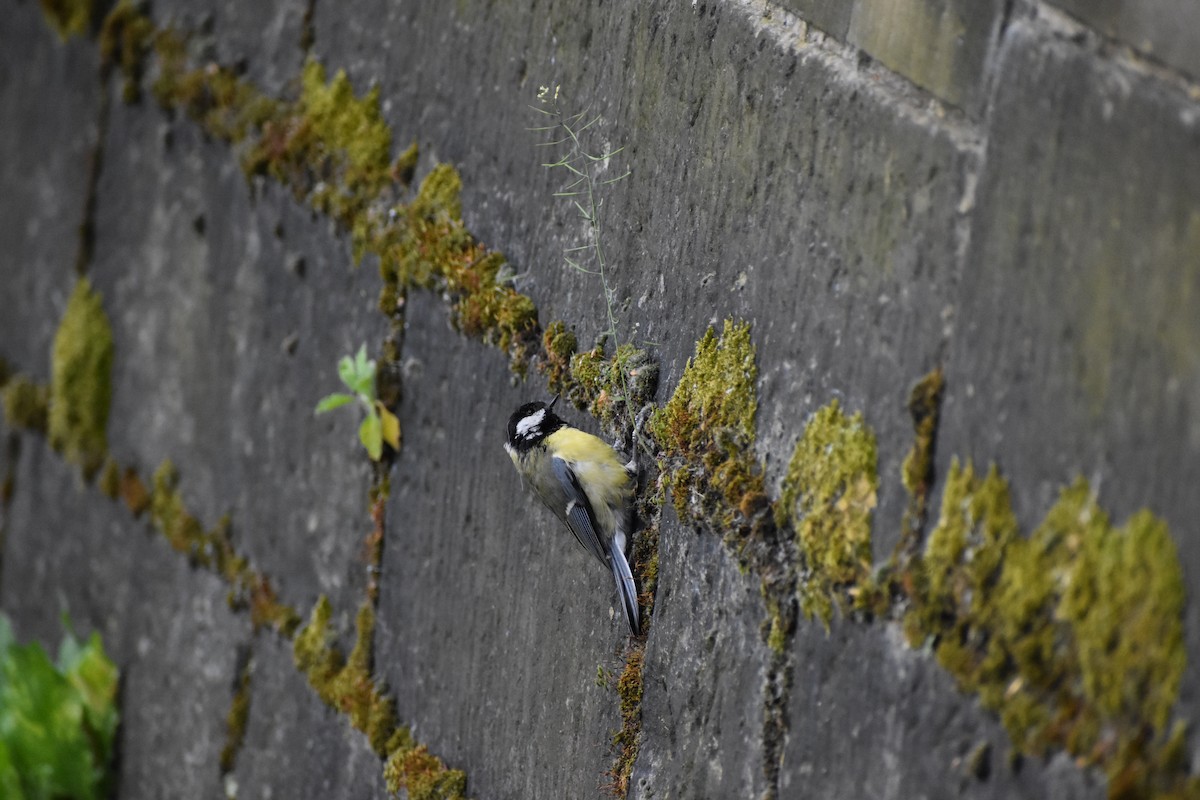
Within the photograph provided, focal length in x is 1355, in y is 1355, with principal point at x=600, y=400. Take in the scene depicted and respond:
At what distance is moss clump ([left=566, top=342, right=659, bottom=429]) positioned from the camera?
2484 mm

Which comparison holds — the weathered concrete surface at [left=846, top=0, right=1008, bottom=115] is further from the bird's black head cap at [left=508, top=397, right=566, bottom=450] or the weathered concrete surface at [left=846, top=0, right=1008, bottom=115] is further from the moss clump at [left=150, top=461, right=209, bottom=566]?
the moss clump at [left=150, top=461, right=209, bottom=566]

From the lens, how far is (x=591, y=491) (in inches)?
98.7

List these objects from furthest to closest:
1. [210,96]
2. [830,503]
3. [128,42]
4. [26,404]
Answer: [26,404], [128,42], [210,96], [830,503]

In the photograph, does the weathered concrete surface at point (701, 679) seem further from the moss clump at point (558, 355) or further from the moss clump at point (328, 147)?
the moss clump at point (328, 147)

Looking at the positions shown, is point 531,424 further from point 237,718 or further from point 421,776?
point 237,718

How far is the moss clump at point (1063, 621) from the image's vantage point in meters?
1.42

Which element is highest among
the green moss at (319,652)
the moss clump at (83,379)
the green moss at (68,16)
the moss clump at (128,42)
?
the green moss at (68,16)

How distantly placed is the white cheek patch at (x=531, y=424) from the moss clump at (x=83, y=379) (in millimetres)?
2515

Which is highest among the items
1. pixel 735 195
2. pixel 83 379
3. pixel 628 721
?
pixel 83 379

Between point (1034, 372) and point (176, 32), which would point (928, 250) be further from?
point (176, 32)

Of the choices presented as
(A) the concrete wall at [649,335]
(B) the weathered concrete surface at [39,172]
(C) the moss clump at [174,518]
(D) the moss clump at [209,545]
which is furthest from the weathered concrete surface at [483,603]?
(B) the weathered concrete surface at [39,172]

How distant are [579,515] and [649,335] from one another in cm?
38

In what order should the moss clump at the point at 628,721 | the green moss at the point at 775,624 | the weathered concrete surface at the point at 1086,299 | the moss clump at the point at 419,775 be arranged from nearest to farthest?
the weathered concrete surface at the point at 1086,299 → the green moss at the point at 775,624 → the moss clump at the point at 628,721 → the moss clump at the point at 419,775

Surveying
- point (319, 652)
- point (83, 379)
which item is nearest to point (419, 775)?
point (319, 652)
